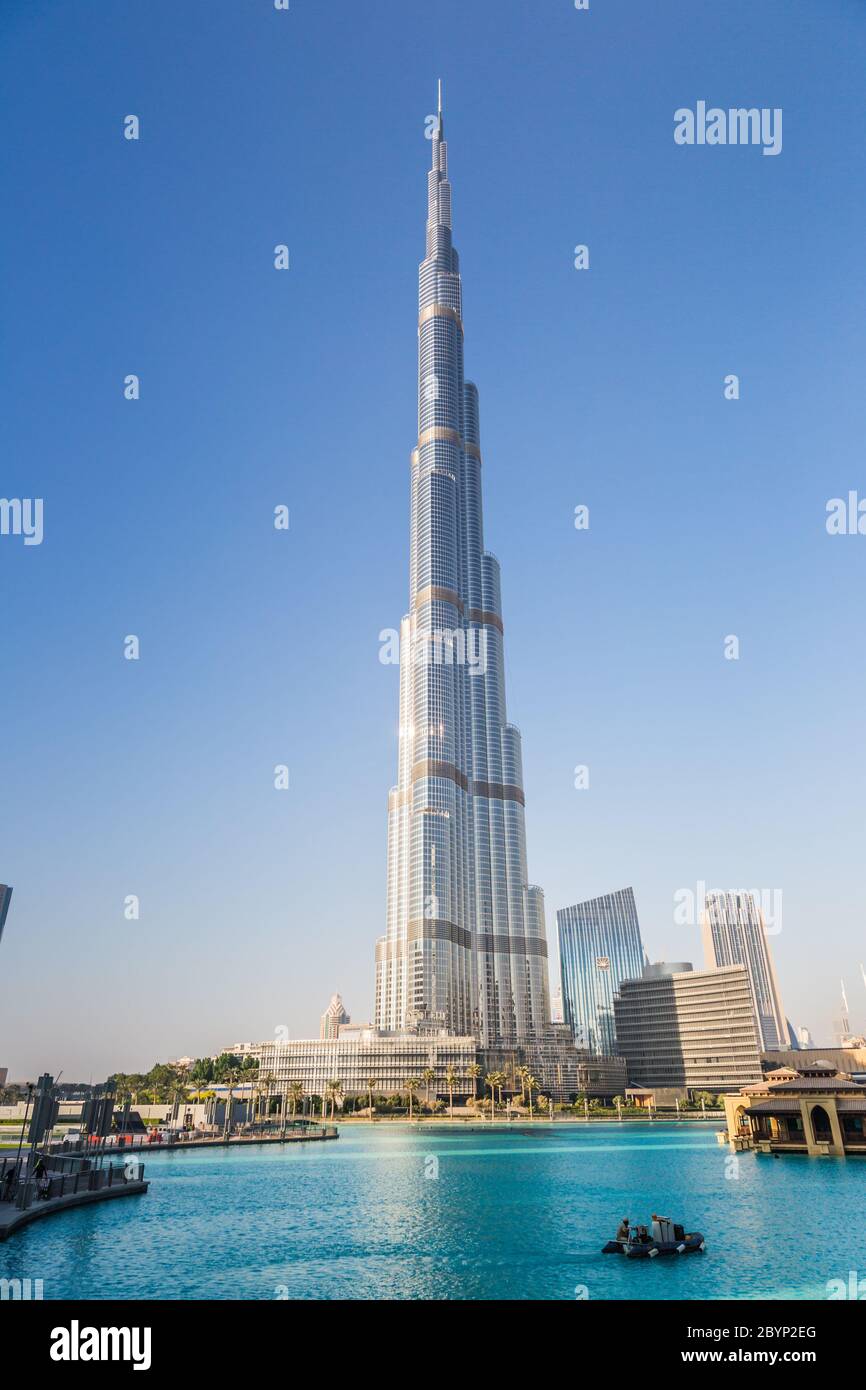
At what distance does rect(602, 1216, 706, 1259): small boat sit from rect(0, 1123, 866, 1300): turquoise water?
81 cm

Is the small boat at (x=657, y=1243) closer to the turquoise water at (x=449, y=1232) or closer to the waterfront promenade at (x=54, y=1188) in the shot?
the turquoise water at (x=449, y=1232)

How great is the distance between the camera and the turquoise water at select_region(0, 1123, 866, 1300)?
34.1m

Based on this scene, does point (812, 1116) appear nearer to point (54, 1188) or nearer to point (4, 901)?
point (54, 1188)

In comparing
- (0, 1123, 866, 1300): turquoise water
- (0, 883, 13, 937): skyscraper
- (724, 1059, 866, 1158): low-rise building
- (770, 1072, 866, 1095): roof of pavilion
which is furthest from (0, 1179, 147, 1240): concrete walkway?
(0, 883, 13, 937): skyscraper

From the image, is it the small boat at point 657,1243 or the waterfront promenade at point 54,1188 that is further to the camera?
the waterfront promenade at point 54,1188

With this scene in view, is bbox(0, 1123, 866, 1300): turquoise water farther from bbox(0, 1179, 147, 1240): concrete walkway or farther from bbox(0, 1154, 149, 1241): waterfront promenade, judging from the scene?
bbox(0, 1154, 149, 1241): waterfront promenade

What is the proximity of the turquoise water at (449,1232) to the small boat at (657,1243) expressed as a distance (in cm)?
81

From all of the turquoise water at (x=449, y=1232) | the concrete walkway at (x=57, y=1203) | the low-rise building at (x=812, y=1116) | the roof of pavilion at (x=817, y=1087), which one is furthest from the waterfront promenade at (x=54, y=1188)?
the roof of pavilion at (x=817, y=1087)

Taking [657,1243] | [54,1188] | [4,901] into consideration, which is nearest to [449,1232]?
[657,1243]

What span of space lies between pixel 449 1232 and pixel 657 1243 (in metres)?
12.4

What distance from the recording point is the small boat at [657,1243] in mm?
38719

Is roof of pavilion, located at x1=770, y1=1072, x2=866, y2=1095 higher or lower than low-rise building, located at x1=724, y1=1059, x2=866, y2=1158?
higher

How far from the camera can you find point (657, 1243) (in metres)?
39.3

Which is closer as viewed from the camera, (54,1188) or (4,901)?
(54,1188)
